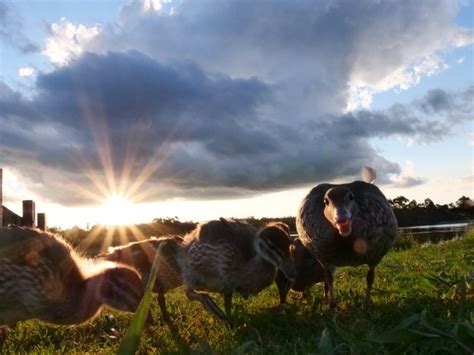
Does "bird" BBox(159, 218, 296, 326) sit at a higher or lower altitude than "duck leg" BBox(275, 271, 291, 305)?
higher

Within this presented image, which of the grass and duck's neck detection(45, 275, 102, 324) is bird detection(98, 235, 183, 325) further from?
duck's neck detection(45, 275, 102, 324)

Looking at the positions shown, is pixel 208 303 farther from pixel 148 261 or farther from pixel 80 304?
pixel 80 304

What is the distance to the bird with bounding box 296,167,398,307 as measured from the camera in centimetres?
751

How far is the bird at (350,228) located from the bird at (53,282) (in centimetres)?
298

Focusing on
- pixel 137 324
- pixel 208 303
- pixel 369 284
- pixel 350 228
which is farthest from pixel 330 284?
pixel 137 324

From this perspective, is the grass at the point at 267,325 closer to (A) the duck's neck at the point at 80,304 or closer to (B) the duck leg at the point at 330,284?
(B) the duck leg at the point at 330,284

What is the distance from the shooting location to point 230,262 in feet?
23.9

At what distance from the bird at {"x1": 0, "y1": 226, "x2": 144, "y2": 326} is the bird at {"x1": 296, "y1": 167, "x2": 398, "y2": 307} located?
2976 mm

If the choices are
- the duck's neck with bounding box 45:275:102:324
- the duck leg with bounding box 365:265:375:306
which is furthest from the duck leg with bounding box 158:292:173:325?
the duck leg with bounding box 365:265:375:306

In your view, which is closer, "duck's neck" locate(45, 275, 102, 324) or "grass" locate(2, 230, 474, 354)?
"grass" locate(2, 230, 474, 354)

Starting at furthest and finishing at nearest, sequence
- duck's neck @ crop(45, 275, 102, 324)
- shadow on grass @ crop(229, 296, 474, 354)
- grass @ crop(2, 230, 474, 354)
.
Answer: duck's neck @ crop(45, 275, 102, 324) < grass @ crop(2, 230, 474, 354) < shadow on grass @ crop(229, 296, 474, 354)

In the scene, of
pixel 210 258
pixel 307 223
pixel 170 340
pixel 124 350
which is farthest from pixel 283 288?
pixel 124 350

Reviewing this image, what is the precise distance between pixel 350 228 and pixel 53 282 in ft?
13.2

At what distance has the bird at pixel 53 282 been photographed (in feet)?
17.6
